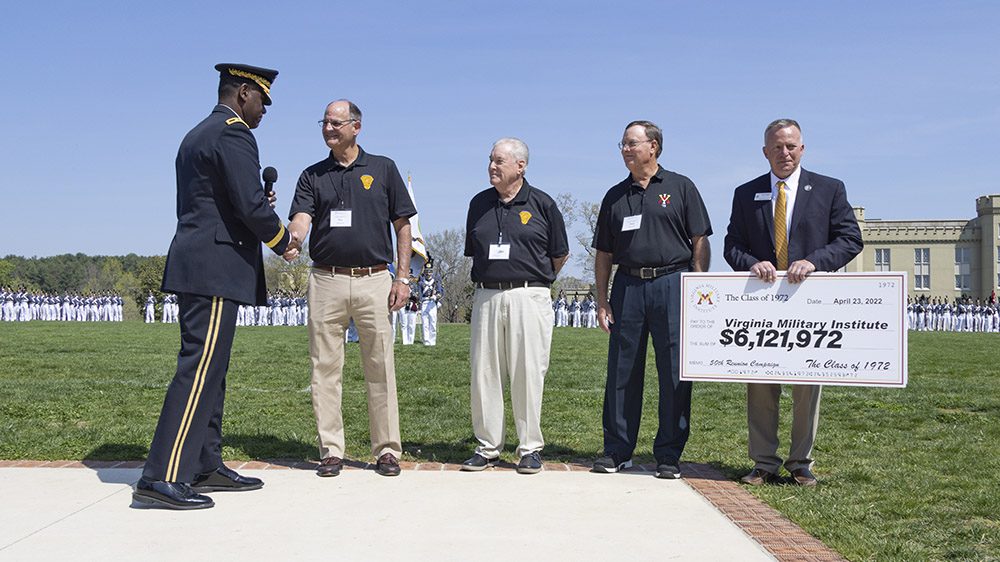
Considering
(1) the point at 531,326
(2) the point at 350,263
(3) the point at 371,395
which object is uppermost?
(2) the point at 350,263

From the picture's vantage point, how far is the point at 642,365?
6391 mm

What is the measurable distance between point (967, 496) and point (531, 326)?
2877 millimetres

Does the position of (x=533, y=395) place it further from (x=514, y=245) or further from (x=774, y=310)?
(x=774, y=310)

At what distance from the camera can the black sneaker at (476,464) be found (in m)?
6.17

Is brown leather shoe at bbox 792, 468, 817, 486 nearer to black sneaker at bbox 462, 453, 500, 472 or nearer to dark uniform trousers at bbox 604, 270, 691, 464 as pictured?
dark uniform trousers at bbox 604, 270, 691, 464

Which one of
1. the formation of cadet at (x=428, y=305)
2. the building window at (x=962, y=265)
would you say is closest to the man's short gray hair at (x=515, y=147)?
the formation of cadet at (x=428, y=305)

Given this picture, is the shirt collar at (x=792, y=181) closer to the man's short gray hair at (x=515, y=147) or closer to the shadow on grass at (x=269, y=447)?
the man's short gray hair at (x=515, y=147)

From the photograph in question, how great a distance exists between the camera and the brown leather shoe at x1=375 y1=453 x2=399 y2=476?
5898 millimetres

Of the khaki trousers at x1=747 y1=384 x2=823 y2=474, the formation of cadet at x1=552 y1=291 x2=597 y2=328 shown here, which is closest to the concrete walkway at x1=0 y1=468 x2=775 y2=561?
the khaki trousers at x1=747 y1=384 x2=823 y2=474

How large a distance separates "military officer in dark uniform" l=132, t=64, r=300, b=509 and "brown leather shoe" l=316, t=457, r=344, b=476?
0.79m

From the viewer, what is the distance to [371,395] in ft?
20.4

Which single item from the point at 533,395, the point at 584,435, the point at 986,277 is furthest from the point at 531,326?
the point at 986,277

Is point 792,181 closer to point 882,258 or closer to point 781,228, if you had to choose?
point 781,228

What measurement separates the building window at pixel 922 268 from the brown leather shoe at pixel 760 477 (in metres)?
106
